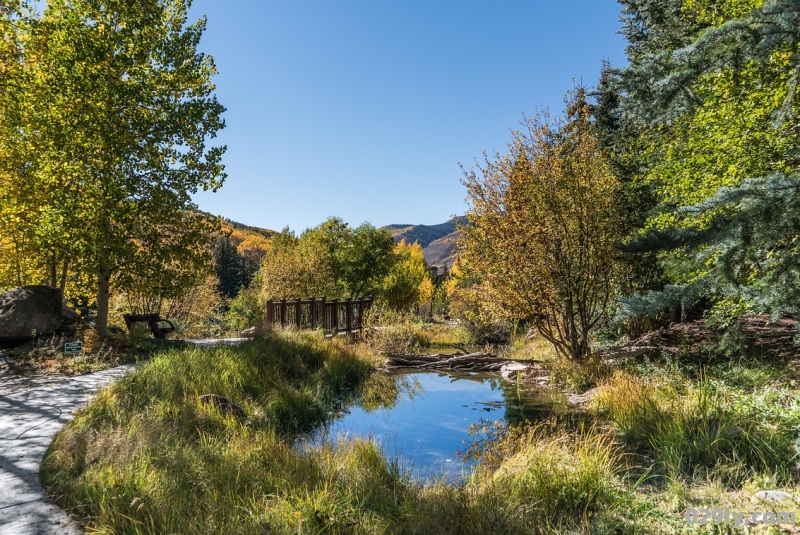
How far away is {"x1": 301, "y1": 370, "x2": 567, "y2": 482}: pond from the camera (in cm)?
583

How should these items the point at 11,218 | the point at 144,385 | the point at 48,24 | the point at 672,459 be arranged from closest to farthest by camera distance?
1. the point at 672,459
2. the point at 144,385
3. the point at 48,24
4. the point at 11,218

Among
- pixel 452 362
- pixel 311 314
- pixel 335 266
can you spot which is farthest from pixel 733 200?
pixel 335 266

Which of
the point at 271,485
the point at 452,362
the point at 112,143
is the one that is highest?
the point at 112,143

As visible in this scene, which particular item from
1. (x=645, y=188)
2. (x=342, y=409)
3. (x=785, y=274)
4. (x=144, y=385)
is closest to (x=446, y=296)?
(x=645, y=188)

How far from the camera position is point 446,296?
133 feet

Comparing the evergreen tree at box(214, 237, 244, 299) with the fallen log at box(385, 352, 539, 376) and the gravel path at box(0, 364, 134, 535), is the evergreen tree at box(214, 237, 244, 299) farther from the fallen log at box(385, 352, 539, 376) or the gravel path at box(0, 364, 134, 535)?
the gravel path at box(0, 364, 134, 535)

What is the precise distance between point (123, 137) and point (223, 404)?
6.87 m

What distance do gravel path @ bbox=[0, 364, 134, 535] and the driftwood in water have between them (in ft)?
26.0

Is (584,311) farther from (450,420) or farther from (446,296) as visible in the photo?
(446,296)

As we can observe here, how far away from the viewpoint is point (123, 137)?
948cm

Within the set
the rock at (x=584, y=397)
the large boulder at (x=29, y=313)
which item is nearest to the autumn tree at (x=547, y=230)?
the rock at (x=584, y=397)

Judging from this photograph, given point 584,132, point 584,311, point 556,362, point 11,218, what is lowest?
point 556,362

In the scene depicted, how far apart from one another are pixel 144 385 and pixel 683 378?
9.02 meters

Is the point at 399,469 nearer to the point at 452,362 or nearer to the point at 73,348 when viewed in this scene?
the point at 73,348
